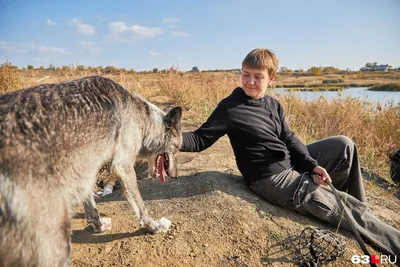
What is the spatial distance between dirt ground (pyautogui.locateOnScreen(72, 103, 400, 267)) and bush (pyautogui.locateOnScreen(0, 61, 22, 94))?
698 cm

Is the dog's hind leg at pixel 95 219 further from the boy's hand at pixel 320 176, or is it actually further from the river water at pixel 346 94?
the river water at pixel 346 94

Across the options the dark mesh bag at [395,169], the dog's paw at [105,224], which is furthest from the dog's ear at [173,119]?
the dark mesh bag at [395,169]

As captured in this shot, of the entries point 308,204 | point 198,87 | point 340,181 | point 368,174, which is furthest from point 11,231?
point 198,87

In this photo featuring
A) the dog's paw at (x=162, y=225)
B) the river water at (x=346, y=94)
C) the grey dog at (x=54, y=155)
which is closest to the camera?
the grey dog at (x=54, y=155)

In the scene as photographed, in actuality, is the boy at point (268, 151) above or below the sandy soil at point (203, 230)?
above

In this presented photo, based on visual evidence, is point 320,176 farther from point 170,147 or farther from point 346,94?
→ point 346,94

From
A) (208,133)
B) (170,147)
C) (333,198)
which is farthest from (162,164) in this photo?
(333,198)

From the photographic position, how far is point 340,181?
3867mm

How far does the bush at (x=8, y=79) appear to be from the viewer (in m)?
8.63

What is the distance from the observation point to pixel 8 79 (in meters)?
8.70

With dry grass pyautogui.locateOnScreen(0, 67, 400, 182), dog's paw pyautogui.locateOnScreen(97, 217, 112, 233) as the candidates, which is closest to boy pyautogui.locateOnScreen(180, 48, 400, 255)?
dog's paw pyautogui.locateOnScreen(97, 217, 112, 233)

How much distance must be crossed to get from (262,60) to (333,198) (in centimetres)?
192

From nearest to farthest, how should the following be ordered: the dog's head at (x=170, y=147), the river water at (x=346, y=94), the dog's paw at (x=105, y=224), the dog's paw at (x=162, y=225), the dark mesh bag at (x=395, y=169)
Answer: the dog's paw at (x=162, y=225) → the dog's paw at (x=105, y=224) → the dog's head at (x=170, y=147) → the dark mesh bag at (x=395, y=169) → the river water at (x=346, y=94)

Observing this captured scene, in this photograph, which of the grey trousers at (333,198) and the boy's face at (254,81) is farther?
the boy's face at (254,81)
